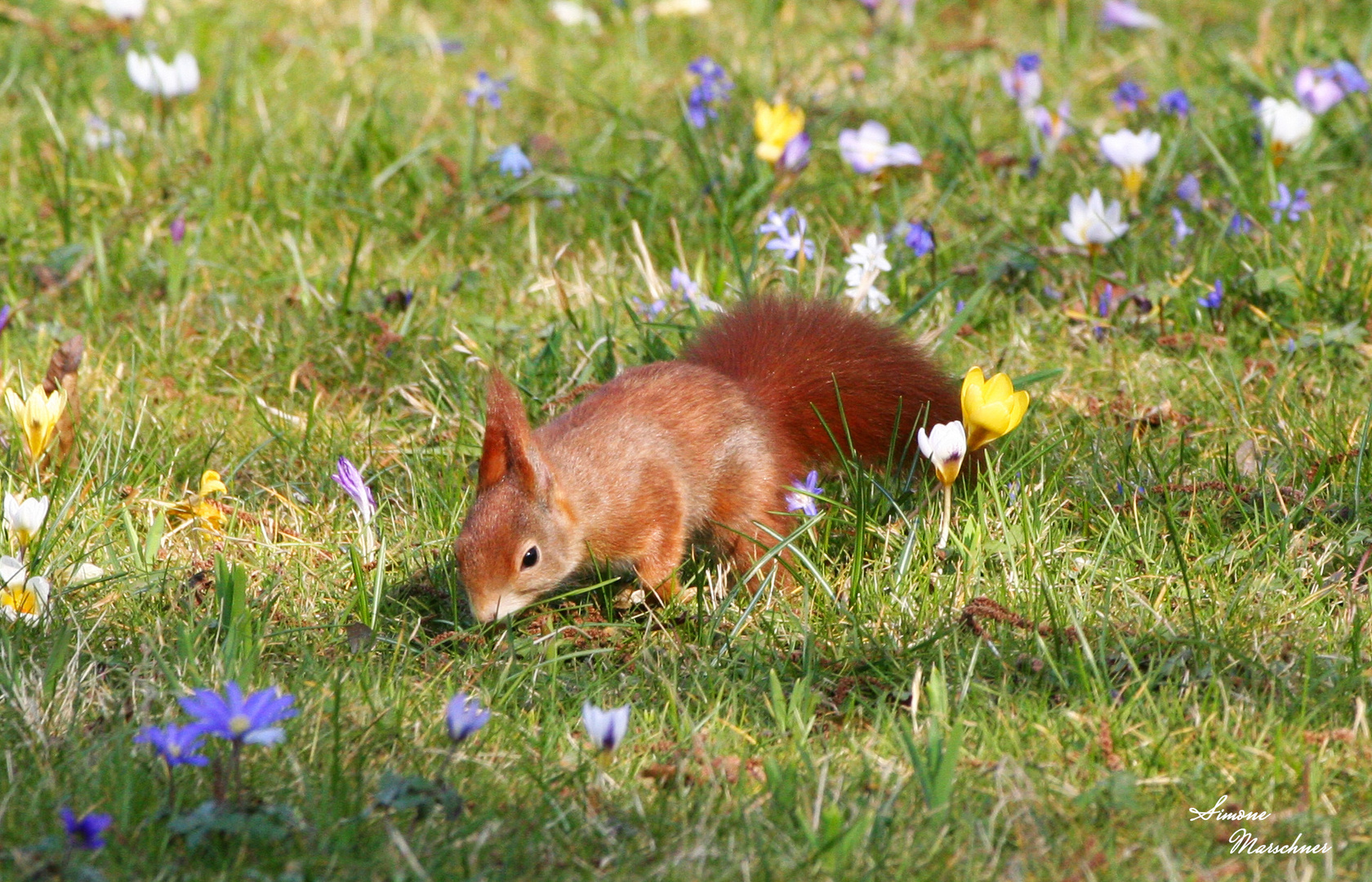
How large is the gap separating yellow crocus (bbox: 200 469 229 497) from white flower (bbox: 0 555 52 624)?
1.57 feet

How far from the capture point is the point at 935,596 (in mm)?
2658

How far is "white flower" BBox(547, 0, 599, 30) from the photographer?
552 cm

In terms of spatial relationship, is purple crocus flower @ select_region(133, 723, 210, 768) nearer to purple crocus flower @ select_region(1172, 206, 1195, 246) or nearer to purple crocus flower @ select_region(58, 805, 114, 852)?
purple crocus flower @ select_region(58, 805, 114, 852)

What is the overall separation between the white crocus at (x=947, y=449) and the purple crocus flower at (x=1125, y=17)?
3.05 m

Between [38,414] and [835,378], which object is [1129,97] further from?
[38,414]

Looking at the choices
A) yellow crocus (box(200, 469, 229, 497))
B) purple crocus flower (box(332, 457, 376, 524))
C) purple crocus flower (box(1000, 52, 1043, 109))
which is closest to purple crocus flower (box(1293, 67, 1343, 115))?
purple crocus flower (box(1000, 52, 1043, 109))

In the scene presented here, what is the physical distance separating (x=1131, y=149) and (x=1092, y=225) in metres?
0.32

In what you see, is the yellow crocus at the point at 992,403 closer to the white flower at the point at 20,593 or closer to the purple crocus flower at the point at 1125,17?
the white flower at the point at 20,593

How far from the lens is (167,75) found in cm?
459

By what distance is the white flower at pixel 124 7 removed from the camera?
4.98 metres

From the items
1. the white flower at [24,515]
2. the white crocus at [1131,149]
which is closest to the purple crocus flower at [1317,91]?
the white crocus at [1131,149]

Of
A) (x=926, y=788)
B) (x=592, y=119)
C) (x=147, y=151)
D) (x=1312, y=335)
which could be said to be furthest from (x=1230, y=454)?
(x=147, y=151)

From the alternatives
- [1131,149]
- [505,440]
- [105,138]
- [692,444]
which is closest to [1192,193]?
[1131,149]

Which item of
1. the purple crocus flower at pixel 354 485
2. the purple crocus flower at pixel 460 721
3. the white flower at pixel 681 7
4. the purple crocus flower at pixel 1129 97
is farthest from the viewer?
the white flower at pixel 681 7
